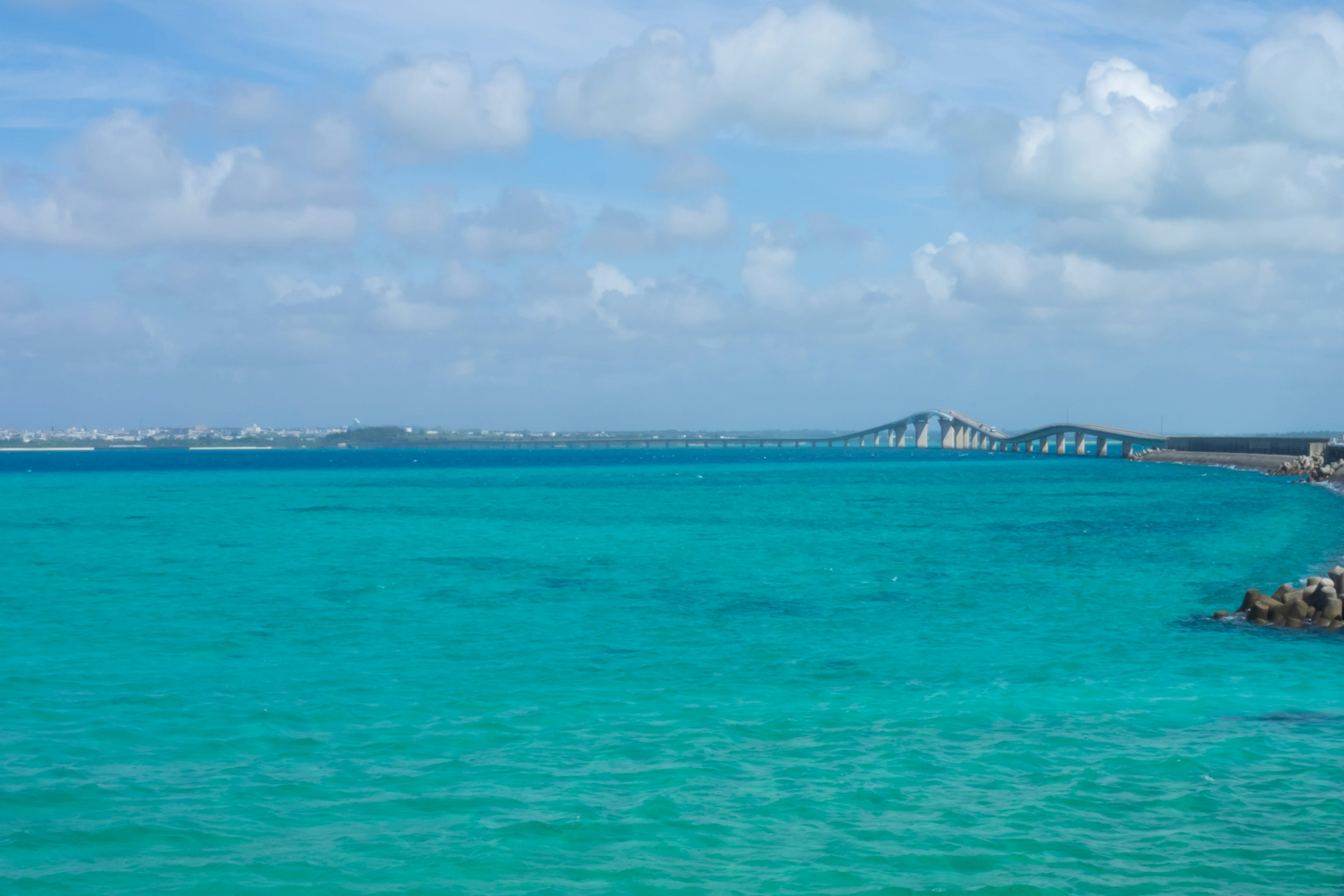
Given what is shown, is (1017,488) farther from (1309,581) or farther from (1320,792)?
(1320,792)

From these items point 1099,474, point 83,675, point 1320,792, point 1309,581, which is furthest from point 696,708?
point 1099,474

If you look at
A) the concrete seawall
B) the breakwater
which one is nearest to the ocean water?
the breakwater

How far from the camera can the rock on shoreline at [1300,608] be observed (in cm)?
2505

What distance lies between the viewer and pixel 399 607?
2944 centimetres

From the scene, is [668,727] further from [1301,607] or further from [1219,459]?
[1219,459]

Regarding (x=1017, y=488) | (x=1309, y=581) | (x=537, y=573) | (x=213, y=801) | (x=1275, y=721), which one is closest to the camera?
(x=213, y=801)

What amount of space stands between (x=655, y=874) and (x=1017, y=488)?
86875 millimetres

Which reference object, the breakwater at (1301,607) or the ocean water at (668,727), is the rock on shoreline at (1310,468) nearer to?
the ocean water at (668,727)

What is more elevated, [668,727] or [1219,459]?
[1219,459]

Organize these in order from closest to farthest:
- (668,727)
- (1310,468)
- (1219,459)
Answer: (668,727) → (1310,468) → (1219,459)

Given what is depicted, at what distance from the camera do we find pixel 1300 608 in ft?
83.3

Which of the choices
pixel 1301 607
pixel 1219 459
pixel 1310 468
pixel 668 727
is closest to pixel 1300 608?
pixel 1301 607

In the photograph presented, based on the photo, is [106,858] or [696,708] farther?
[696,708]

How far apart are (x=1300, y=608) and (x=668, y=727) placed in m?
16.7
